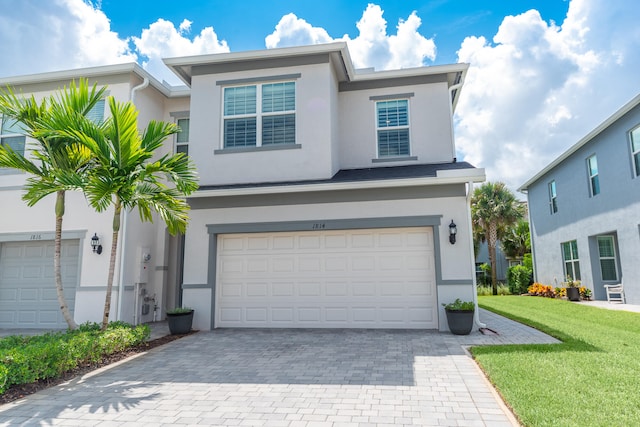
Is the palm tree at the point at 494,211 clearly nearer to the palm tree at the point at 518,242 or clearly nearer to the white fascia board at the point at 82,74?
the palm tree at the point at 518,242

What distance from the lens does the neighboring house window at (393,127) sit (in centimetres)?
1145

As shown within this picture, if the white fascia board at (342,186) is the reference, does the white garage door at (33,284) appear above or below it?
below

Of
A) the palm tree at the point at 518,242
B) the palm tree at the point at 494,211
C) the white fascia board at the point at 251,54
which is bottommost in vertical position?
the palm tree at the point at 518,242

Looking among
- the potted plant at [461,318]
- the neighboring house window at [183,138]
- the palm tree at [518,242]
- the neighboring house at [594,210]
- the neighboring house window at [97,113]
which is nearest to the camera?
the potted plant at [461,318]

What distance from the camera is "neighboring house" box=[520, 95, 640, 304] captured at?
1338 centimetres

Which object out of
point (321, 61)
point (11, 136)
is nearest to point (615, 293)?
point (321, 61)

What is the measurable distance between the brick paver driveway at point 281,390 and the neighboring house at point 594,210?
10049 millimetres

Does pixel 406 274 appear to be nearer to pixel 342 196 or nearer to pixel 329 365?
pixel 342 196

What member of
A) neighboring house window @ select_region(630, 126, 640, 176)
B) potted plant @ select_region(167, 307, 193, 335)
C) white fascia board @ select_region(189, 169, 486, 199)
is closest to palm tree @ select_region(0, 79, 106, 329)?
potted plant @ select_region(167, 307, 193, 335)

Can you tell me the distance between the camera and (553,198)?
64.6 ft

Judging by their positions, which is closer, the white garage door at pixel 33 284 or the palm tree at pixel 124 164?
the palm tree at pixel 124 164

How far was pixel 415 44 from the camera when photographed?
492 inches

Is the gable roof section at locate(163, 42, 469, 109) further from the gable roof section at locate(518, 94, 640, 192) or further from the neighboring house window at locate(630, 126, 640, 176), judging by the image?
the neighboring house window at locate(630, 126, 640, 176)

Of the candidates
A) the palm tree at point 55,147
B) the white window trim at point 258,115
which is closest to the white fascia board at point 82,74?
the white window trim at point 258,115
